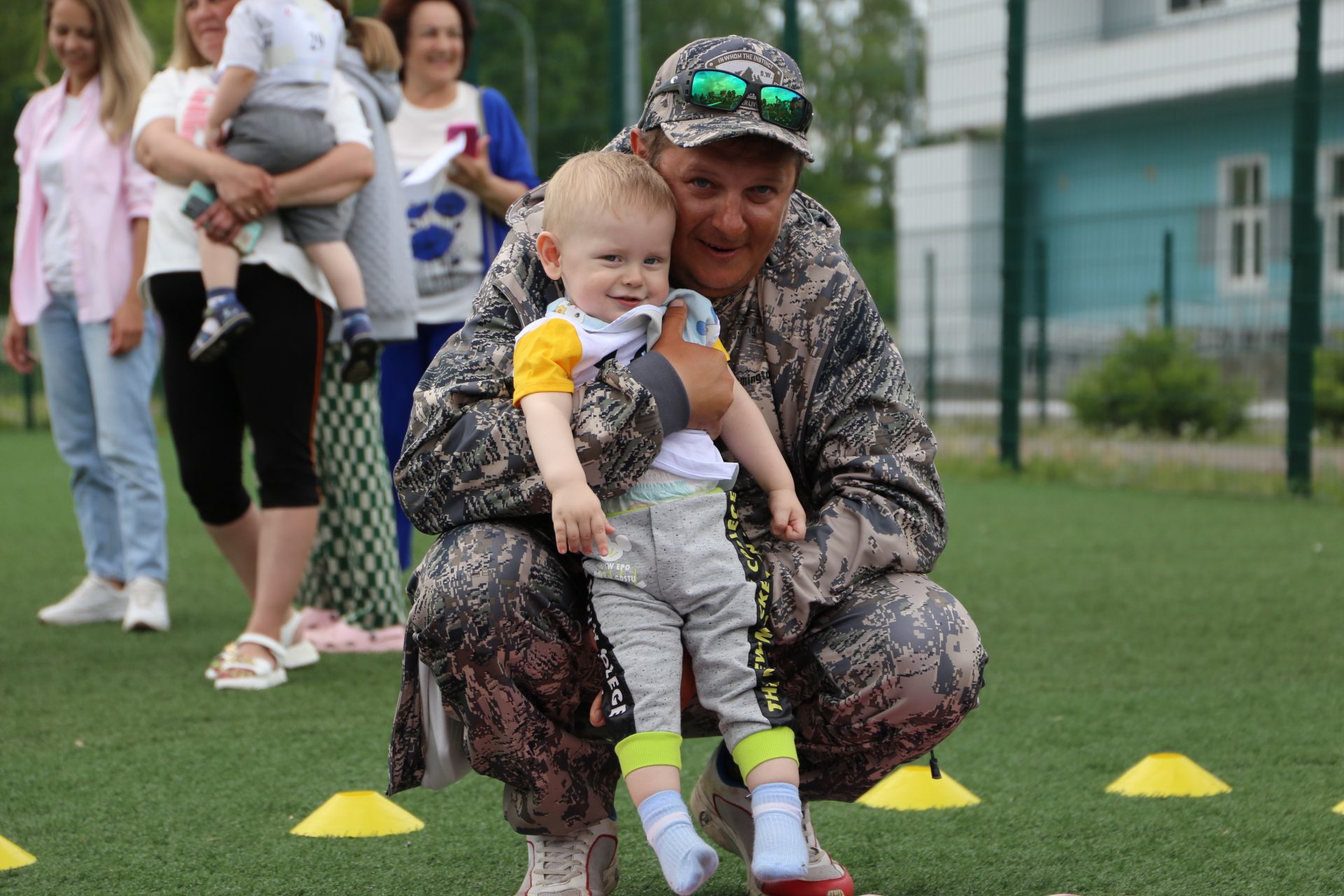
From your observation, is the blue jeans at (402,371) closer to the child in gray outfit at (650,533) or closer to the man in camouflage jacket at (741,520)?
the man in camouflage jacket at (741,520)

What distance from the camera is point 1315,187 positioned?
7395mm

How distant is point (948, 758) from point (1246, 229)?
6551mm

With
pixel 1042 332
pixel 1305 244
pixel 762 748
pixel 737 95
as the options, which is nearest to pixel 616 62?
pixel 1042 332

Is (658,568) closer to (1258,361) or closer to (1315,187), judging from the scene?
(1315,187)

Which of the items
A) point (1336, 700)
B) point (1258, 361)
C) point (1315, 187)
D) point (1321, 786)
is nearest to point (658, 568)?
point (1321, 786)

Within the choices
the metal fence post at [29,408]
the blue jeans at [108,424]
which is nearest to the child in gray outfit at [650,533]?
the blue jeans at [108,424]

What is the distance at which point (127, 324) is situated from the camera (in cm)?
454

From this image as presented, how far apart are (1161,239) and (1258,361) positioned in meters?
1.03

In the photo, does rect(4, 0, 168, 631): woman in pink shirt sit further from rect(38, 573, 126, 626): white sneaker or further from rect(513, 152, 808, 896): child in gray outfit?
rect(513, 152, 808, 896): child in gray outfit

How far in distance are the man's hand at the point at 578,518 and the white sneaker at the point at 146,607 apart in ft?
9.53

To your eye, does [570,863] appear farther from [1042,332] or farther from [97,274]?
[1042,332]

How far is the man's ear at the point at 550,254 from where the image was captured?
7.35 feet

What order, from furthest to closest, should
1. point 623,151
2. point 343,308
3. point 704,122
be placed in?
point 343,308
point 623,151
point 704,122

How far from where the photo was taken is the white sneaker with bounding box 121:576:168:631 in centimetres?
457
